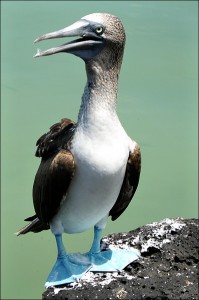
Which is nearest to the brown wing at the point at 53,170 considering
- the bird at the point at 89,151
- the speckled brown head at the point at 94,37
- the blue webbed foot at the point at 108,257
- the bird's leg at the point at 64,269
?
the bird at the point at 89,151

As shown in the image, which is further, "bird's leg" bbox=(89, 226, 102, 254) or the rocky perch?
"bird's leg" bbox=(89, 226, 102, 254)

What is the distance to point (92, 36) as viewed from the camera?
2.43 m

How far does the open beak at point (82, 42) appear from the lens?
7.91ft

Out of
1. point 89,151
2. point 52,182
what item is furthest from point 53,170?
point 89,151

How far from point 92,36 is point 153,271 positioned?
103cm

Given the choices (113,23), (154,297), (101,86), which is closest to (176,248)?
(154,297)

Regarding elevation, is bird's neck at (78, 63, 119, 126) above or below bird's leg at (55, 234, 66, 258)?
above

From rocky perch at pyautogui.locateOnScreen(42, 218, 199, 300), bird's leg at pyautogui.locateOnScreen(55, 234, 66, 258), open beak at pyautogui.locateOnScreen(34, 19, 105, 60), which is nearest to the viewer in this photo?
open beak at pyautogui.locateOnScreen(34, 19, 105, 60)

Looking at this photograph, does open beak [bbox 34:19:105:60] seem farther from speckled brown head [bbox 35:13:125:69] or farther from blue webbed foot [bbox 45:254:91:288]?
blue webbed foot [bbox 45:254:91:288]

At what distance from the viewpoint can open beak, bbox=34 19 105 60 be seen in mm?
2410

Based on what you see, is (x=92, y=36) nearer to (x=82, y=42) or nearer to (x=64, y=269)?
(x=82, y=42)

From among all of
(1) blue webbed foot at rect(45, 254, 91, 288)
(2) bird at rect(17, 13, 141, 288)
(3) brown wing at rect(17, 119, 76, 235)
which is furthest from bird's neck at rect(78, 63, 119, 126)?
(1) blue webbed foot at rect(45, 254, 91, 288)

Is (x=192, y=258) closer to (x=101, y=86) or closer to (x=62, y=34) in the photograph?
(x=101, y=86)

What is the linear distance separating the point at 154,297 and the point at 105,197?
0.44m
